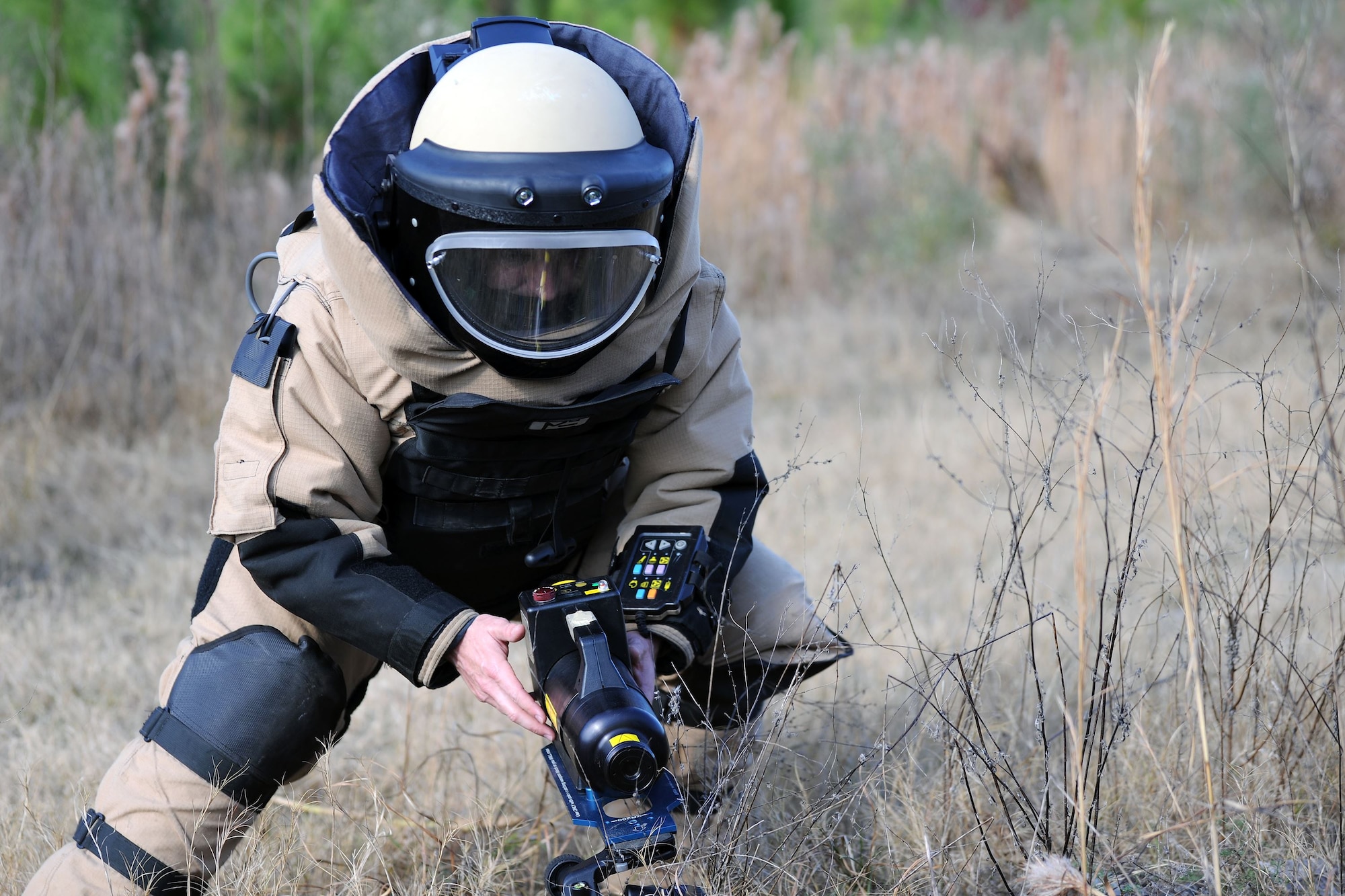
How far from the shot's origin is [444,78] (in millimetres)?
1955

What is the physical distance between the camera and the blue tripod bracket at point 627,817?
65.5 inches

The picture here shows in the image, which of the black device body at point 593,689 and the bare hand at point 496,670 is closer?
the black device body at point 593,689

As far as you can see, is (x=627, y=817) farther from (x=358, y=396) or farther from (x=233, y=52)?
(x=233, y=52)

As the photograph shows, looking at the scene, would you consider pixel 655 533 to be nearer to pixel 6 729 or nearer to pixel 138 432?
pixel 6 729

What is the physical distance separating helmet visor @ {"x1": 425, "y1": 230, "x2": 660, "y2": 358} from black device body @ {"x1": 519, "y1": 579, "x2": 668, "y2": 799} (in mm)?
400

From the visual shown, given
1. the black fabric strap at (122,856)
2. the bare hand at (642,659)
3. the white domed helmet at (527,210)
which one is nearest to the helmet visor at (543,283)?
the white domed helmet at (527,210)

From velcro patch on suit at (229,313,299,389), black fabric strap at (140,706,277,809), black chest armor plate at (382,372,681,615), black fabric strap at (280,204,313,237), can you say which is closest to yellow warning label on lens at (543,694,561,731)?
black chest armor plate at (382,372,681,615)

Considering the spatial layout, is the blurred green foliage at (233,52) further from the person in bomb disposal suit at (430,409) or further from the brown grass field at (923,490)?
the person in bomb disposal suit at (430,409)

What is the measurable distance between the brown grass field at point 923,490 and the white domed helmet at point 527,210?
567 millimetres

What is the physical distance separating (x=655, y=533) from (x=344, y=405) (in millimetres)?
578

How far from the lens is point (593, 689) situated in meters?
1.67

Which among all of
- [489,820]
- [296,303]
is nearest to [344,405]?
[296,303]

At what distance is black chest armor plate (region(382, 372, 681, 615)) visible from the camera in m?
1.95

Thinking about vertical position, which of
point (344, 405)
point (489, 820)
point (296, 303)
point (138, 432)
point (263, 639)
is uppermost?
point (296, 303)
